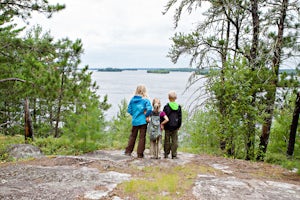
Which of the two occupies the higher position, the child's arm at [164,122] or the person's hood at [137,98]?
the person's hood at [137,98]

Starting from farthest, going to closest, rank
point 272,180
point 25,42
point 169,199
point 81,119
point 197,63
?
point 197,63 < point 25,42 < point 81,119 < point 272,180 < point 169,199

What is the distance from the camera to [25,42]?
9141 millimetres

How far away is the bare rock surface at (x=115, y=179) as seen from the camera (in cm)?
417

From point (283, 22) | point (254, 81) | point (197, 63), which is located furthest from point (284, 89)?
point (197, 63)

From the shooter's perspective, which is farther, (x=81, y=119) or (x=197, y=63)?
(x=197, y=63)

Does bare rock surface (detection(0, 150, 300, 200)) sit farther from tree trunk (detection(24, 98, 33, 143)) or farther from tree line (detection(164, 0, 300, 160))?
tree trunk (detection(24, 98, 33, 143))

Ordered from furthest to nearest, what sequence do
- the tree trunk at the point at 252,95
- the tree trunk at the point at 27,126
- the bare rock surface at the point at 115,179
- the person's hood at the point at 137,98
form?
the tree trunk at the point at 27,126 → the tree trunk at the point at 252,95 → the person's hood at the point at 137,98 → the bare rock surface at the point at 115,179

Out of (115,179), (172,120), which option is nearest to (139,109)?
(172,120)

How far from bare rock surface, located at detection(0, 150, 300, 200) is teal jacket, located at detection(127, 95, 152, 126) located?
35.2 inches

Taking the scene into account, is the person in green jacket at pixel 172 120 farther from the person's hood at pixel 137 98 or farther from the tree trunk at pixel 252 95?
the tree trunk at pixel 252 95

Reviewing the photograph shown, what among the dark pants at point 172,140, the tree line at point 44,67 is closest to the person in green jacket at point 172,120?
the dark pants at point 172,140

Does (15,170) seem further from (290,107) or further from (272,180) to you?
(290,107)

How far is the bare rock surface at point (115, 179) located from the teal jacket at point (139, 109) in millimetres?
894

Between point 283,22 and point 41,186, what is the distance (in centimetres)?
707
